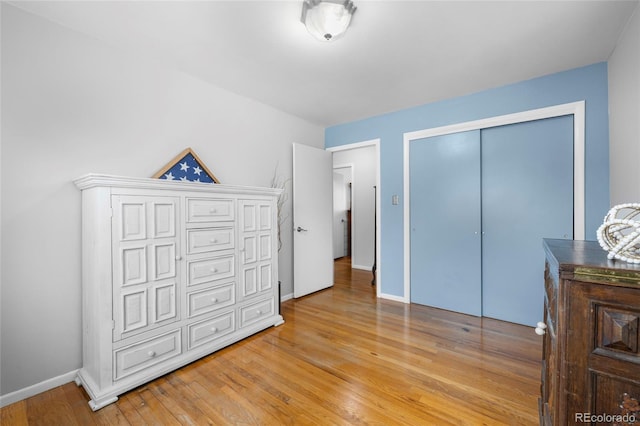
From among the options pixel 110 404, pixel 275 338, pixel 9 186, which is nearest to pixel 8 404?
pixel 110 404

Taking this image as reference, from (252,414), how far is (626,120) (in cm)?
308

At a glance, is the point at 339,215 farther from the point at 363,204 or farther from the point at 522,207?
the point at 522,207

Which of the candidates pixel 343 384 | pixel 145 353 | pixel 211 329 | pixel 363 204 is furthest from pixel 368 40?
pixel 363 204

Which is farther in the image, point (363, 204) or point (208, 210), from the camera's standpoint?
point (363, 204)

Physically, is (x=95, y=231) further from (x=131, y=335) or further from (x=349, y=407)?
(x=349, y=407)

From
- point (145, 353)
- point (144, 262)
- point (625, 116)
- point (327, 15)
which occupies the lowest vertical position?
point (145, 353)

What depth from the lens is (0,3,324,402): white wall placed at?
165 centimetres

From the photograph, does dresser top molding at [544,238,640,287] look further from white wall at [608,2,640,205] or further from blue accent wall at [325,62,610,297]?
blue accent wall at [325,62,610,297]

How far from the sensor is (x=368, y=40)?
196cm

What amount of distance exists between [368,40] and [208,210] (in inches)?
69.9

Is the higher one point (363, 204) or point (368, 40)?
point (368, 40)

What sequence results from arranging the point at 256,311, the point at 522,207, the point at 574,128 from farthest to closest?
the point at 522,207, the point at 256,311, the point at 574,128

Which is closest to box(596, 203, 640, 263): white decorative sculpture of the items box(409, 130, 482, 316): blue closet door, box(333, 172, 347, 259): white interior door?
box(409, 130, 482, 316): blue closet door

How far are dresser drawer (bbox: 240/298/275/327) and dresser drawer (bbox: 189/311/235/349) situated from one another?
116mm
